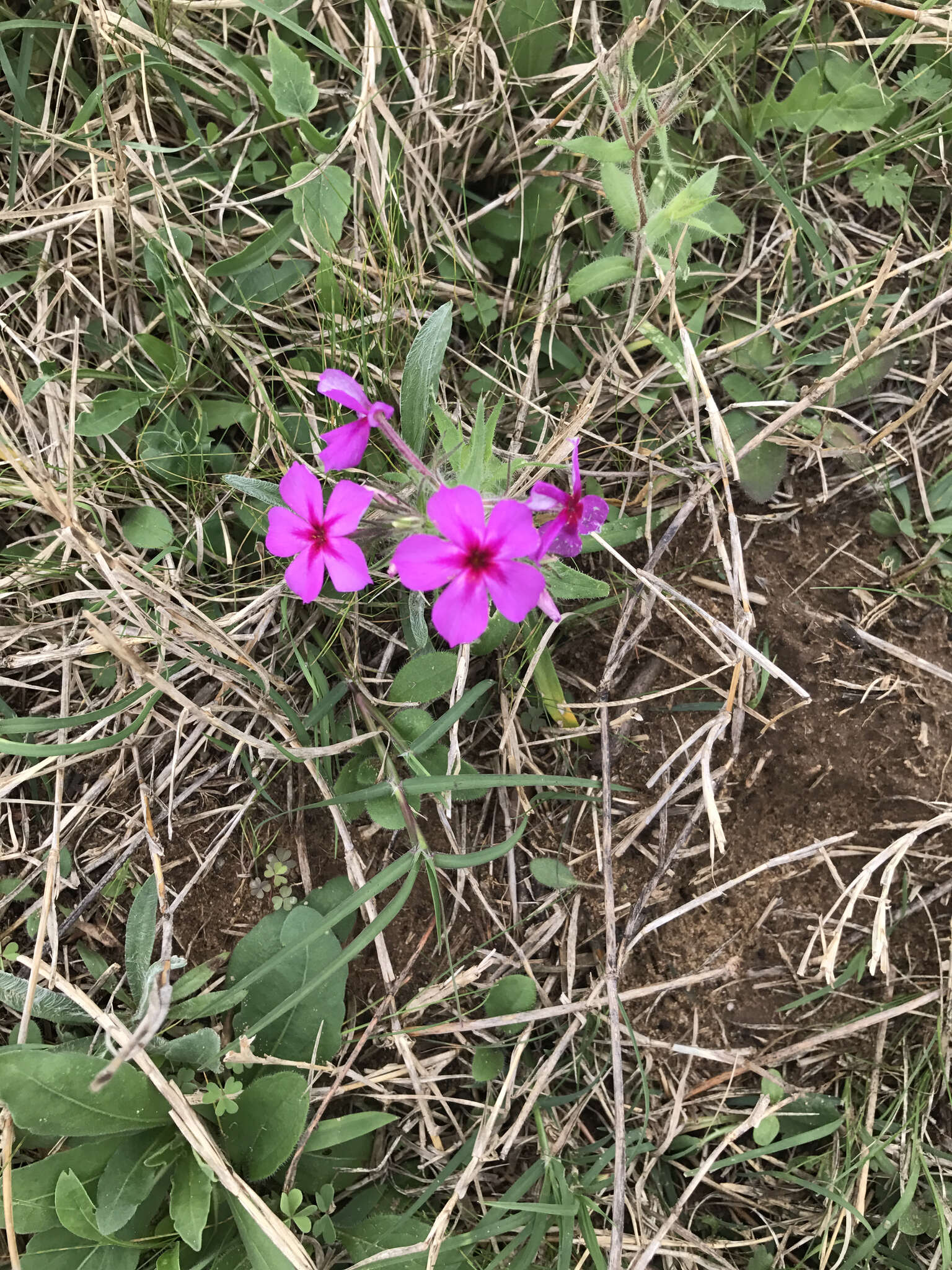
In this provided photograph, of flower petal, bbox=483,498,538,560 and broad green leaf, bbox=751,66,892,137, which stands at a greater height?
broad green leaf, bbox=751,66,892,137

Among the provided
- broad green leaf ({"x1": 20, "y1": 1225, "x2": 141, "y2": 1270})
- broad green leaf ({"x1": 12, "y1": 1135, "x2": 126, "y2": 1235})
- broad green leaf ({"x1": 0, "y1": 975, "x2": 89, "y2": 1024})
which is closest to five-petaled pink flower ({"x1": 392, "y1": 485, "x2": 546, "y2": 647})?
→ broad green leaf ({"x1": 0, "y1": 975, "x2": 89, "y2": 1024})

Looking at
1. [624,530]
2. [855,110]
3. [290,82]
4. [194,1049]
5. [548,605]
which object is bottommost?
[194,1049]

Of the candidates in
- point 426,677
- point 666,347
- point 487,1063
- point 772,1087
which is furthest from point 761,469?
point 487,1063


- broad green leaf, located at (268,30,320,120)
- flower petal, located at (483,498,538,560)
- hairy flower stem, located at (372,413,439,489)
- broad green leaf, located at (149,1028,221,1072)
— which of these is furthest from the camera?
broad green leaf, located at (268,30,320,120)

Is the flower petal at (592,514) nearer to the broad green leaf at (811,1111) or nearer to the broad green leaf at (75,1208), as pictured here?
the broad green leaf at (811,1111)

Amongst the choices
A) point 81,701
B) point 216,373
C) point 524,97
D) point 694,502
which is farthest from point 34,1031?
point 524,97

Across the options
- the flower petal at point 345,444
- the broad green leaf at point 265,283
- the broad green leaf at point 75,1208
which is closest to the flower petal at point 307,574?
the flower petal at point 345,444

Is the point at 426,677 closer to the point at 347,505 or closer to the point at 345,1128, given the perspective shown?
the point at 347,505

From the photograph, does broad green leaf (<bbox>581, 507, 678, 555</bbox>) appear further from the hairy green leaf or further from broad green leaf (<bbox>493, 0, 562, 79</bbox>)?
the hairy green leaf
